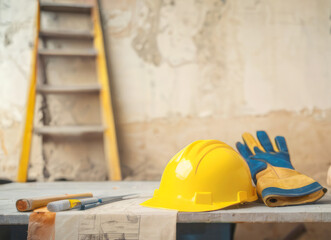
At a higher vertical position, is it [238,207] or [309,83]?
[309,83]

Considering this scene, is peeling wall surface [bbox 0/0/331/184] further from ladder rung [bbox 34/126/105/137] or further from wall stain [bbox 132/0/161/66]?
ladder rung [bbox 34/126/105/137]

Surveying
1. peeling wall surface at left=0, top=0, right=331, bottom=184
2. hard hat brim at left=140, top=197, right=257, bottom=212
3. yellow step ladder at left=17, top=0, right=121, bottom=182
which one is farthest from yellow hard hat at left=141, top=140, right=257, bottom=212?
peeling wall surface at left=0, top=0, right=331, bottom=184

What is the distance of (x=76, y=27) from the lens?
239cm

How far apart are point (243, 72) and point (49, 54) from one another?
133 centimetres

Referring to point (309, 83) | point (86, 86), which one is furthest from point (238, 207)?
point (309, 83)

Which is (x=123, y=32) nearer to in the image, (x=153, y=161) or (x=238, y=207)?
(x=153, y=161)

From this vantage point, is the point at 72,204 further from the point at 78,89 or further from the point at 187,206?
the point at 78,89

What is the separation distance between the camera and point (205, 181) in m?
1.09

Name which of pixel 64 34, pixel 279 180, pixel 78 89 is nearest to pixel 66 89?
pixel 78 89

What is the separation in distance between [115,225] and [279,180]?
57 cm

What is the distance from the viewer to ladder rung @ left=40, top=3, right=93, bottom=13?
2.25 meters

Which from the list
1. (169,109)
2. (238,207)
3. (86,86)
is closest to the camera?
(238,207)

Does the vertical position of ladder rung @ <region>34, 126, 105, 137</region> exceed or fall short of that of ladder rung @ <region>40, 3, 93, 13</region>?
it falls short

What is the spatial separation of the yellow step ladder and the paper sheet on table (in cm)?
114
